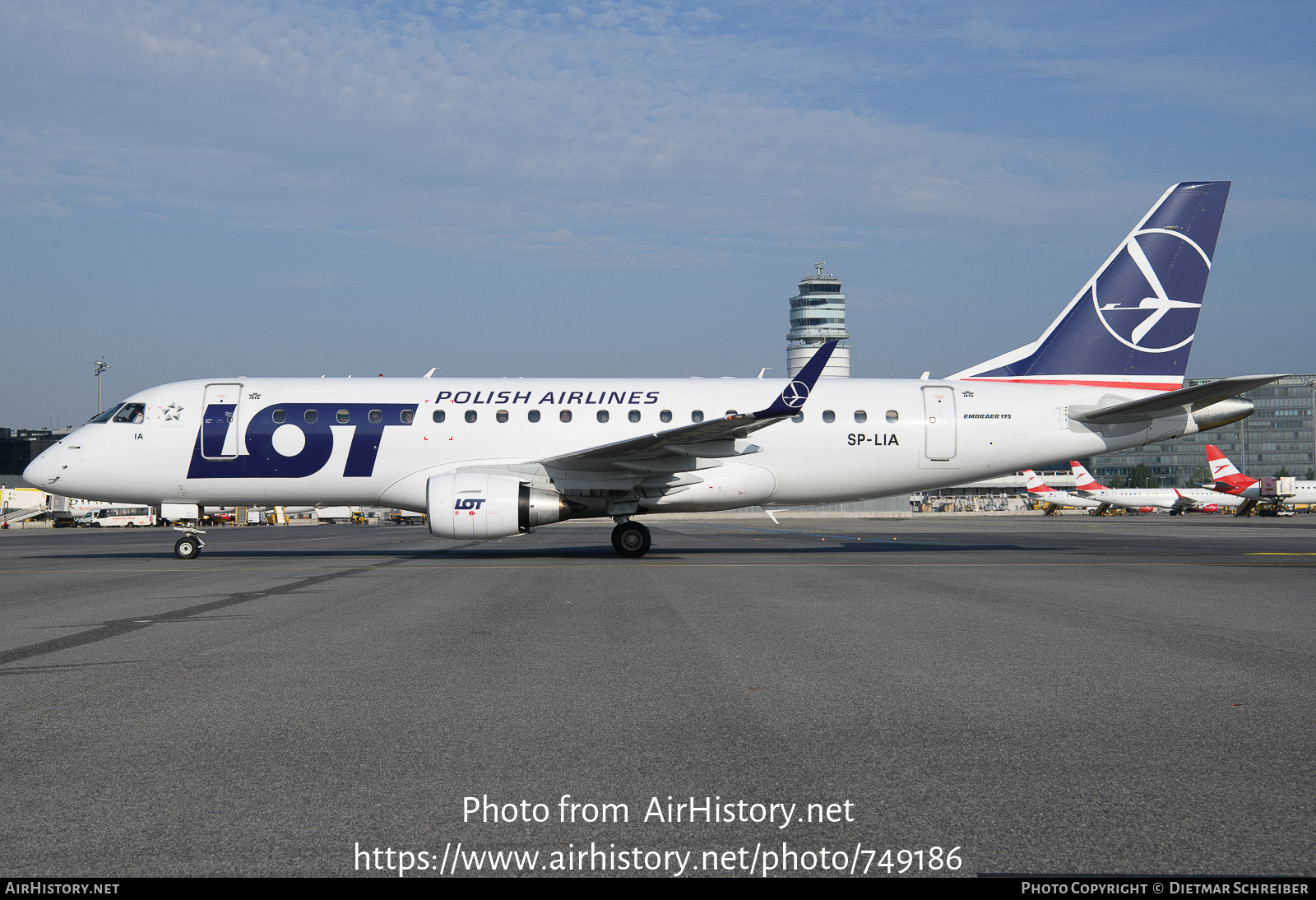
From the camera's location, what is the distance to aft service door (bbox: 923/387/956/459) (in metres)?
21.9

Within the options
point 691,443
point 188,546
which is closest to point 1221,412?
point 691,443

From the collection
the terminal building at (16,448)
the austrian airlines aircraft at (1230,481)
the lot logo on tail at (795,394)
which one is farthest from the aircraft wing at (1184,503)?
the terminal building at (16,448)

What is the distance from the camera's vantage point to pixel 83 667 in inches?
277

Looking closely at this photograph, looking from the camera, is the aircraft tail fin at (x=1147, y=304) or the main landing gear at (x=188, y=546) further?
the aircraft tail fin at (x=1147, y=304)

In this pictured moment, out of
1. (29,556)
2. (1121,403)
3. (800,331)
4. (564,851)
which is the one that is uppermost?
(800,331)

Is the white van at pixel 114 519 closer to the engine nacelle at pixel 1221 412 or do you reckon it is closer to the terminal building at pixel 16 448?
the terminal building at pixel 16 448

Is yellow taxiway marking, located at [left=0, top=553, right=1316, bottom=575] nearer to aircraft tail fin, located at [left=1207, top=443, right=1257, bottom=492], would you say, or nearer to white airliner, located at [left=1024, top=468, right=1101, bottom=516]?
aircraft tail fin, located at [left=1207, top=443, right=1257, bottom=492]

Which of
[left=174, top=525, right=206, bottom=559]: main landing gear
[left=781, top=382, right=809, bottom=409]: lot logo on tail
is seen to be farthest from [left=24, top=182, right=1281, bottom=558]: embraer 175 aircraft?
[left=781, top=382, right=809, bottom=409]: lot logo on tail

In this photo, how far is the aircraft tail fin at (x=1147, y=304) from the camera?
22.3m

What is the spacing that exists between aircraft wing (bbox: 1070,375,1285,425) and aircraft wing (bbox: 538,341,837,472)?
711 cm

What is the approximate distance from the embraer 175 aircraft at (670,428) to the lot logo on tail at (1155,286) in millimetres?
39
